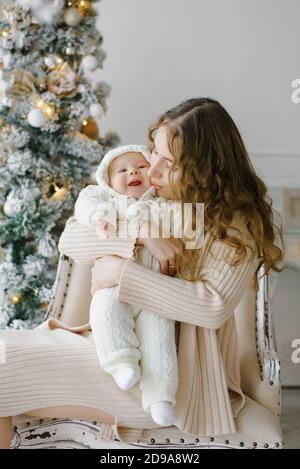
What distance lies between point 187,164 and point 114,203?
0.24 metres

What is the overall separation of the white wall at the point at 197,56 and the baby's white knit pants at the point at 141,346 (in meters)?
Answer: 2.03

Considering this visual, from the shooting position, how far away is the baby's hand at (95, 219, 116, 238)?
166 cm

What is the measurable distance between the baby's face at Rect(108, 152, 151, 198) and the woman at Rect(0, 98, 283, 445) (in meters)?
0.10

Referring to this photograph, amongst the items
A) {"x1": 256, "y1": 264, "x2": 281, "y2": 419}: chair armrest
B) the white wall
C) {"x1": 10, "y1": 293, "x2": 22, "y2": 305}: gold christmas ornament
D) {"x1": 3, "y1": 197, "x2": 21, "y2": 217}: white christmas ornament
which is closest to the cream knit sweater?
{"x1": 256, "y1": 264, "x2": 281, "y2": 419}: chair armrest

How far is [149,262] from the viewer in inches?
66.9

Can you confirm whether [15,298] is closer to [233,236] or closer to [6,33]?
[6,33]

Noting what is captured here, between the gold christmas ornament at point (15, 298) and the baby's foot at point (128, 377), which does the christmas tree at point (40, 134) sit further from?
the baby's foot at point (128, 377)

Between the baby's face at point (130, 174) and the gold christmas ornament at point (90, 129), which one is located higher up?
the gold christmas ornament at point (90, 129)

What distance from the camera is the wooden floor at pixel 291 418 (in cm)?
285

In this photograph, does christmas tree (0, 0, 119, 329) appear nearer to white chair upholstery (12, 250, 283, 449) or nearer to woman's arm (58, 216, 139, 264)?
white chair upholstery (12, 250, 283, 449)

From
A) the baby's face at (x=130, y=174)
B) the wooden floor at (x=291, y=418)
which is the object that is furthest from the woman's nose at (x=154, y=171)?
the wooden floor at (x=291, y=418)

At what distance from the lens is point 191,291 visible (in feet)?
5.24

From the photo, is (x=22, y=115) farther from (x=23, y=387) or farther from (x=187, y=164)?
(x=23, y=387)

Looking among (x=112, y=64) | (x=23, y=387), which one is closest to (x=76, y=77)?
(x=112, y=64)
